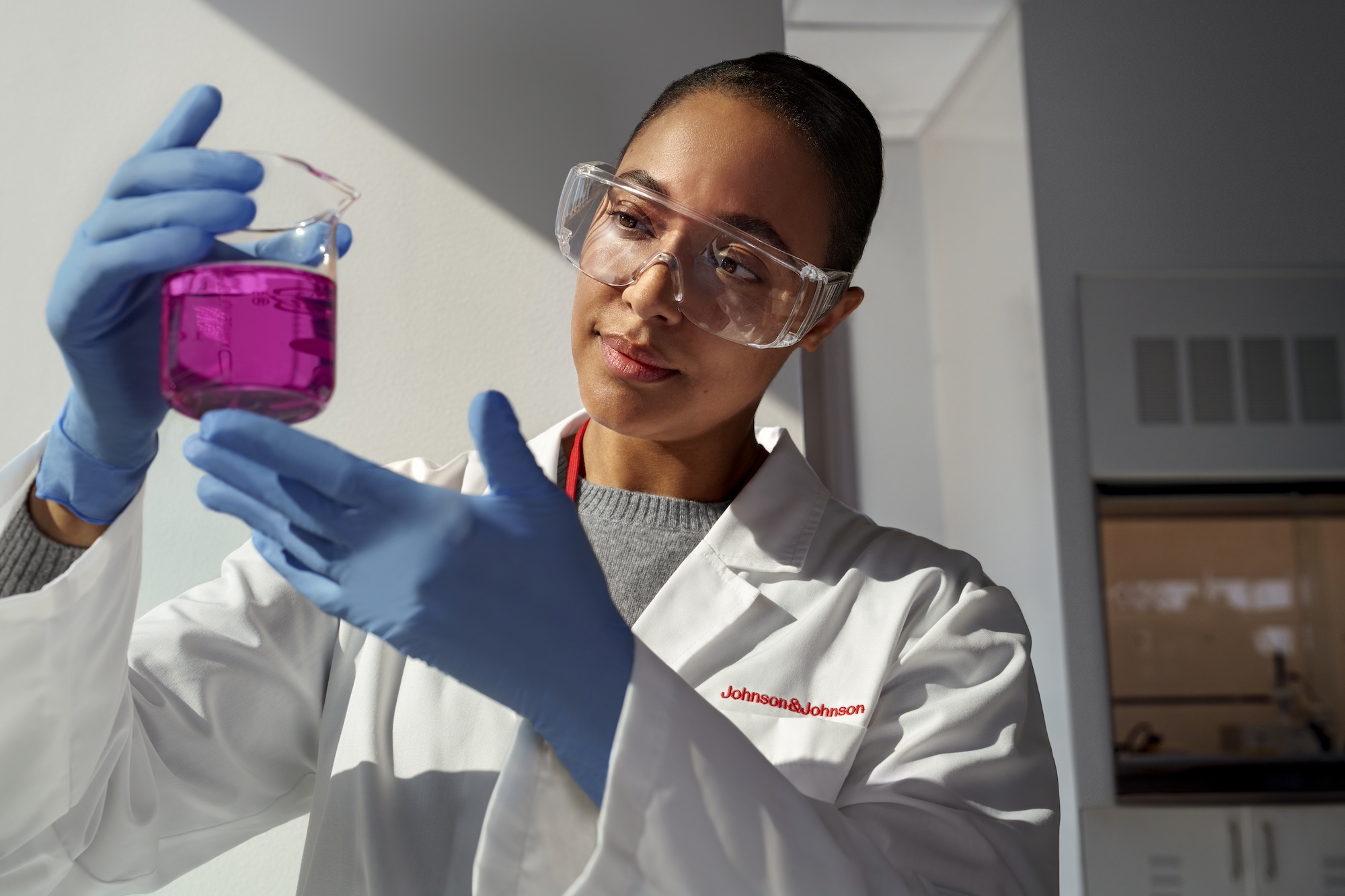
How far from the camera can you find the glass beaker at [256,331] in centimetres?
79

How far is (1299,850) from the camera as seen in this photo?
3.00 metres

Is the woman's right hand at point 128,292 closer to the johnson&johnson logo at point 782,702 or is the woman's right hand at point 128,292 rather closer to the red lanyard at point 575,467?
the red lanyard at point 575,467

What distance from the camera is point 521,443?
0.81 m

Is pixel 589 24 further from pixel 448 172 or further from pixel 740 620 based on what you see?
pixel 740 620

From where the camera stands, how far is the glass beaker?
0.79 meters

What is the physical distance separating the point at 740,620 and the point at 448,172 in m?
0.91

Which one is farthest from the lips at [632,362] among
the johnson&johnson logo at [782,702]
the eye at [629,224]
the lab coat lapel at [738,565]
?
the johnson&johnson logo at [782,702]

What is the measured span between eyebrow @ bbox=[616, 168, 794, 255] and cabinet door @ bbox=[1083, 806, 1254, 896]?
240 centimetres

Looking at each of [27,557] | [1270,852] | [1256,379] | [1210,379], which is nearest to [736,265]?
[27,557]

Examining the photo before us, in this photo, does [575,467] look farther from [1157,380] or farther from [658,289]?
[1157,380]

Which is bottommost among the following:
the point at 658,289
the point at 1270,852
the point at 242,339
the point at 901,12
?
the point at 1270,852

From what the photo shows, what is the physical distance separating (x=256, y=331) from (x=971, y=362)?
3.33 meters

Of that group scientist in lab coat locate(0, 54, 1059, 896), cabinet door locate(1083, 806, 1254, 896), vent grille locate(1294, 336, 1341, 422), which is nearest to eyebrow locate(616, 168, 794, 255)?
scientist in lab coat locate(0, 54, 1059, 896)

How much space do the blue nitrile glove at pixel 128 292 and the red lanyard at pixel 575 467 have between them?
550mm
